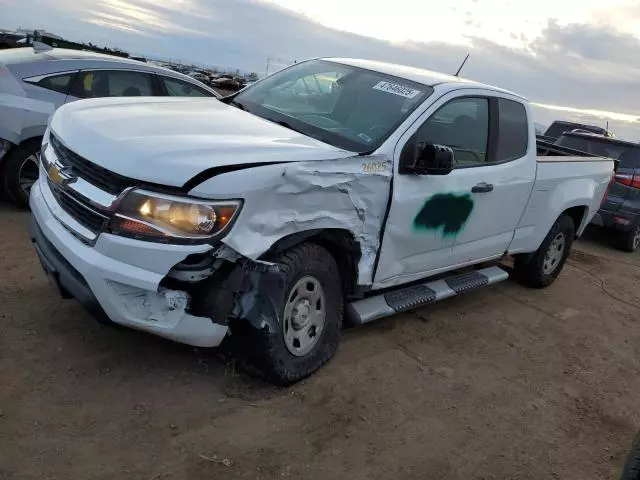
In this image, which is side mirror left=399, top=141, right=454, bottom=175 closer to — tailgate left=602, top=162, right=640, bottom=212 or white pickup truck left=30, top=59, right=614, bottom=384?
white pickup truck left=30, top=59, right=614, bottom=384

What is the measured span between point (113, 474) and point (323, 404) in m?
1.26

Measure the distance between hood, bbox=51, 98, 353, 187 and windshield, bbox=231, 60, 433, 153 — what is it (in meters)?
0.23

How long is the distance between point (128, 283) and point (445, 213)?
2.37 m

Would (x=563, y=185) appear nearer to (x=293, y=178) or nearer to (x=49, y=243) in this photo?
(x=293, y=178)

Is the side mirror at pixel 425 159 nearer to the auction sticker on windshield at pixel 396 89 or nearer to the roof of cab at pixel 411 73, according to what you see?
the auction sticker on windshield at pixel 396 89

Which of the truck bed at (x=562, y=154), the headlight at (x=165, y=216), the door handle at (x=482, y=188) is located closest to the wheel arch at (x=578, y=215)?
the truck bed at (x=562, y=154)

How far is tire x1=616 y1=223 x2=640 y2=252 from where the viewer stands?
9336 mm

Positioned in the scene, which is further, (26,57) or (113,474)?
(26,57)

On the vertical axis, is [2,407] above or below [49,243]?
below

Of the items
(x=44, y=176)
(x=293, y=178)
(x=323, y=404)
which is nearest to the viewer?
(x=293, y=178)

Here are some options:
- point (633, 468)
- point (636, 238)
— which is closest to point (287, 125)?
point (633, 468)

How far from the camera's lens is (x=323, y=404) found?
3607 mm

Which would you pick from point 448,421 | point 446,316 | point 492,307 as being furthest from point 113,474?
point 492,307

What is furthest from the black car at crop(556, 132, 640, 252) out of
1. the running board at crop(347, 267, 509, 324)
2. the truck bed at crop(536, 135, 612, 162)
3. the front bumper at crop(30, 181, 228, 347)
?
the front bumper at crop(30, 181, 228, 347)
